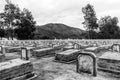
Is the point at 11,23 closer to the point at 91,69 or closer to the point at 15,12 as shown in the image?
the point at 15,12

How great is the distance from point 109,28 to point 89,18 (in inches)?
271

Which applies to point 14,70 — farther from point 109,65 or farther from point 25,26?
point 25,26

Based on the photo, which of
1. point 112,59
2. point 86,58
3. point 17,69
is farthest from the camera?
point 112,59

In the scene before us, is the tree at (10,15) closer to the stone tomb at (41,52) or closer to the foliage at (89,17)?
the foliage at (89,17)

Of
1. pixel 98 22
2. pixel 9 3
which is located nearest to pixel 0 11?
pixel 9 3

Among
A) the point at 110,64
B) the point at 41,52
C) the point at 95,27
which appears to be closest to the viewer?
the point at 110,64

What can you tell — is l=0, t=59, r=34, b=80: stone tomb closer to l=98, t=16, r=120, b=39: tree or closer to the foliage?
the foliage

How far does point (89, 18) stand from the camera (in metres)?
30.4

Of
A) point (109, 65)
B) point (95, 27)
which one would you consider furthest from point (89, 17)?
point (109, 65)

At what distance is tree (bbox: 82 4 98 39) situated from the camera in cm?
3006

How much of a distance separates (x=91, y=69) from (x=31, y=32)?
96.8 feet

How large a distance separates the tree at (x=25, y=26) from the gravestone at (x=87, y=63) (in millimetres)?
27800

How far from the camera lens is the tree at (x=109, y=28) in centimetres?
2939

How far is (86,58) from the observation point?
5.45 meters
